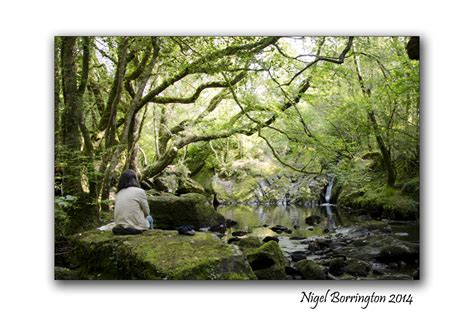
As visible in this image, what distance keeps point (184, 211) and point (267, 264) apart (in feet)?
8.61

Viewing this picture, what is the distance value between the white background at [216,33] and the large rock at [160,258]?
0.75ft

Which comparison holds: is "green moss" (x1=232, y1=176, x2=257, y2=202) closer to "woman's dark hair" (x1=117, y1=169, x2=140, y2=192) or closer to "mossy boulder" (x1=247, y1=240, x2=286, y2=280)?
"mossy boulder" (x1=247, y1=240, x2=286, y2=280)

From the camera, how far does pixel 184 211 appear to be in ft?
22.0

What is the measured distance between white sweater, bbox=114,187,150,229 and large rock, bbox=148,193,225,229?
180cm

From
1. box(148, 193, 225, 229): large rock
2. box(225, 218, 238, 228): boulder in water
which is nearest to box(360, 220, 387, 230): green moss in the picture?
box(225, 218, 238, 228): boulder in water

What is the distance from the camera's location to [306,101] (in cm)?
521

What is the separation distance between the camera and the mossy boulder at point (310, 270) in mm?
4219

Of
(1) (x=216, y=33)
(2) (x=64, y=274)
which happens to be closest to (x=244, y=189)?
(1) (x=216, y=33)

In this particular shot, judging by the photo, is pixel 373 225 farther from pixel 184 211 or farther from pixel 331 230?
pixel 184 211

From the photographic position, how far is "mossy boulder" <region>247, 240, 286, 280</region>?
14.1 ft
